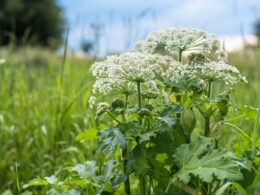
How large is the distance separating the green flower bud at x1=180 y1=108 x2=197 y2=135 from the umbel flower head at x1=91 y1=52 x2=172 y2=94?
0.13 metres

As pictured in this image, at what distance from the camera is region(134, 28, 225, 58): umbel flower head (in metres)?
1.77

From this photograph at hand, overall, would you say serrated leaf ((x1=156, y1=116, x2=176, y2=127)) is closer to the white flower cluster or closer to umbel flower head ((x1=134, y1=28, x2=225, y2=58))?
the white flower cluster

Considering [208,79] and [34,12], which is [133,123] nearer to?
[208,79]

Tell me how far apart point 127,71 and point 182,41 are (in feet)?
0.76

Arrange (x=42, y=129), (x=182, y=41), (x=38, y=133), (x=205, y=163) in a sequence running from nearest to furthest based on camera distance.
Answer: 1. (x=205, y=163)
2. (x=182, y=41)
3. (x=42, y=129)
4. (x=38, y=133)

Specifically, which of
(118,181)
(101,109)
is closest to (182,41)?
(101,109)

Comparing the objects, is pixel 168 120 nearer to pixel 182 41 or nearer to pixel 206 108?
pixel 206 108

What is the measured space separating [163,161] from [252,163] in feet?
1.02

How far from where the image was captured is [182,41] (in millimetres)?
1770

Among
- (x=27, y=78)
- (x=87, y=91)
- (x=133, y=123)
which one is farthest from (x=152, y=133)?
(x=27, y=78)

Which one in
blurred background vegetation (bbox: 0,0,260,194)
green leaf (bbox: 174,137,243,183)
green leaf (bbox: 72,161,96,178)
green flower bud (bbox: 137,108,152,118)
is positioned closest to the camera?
green leaf (bbox: 174,137,243,183)

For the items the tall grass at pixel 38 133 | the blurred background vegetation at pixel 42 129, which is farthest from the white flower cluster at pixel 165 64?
the tall grass at pixel 38 133

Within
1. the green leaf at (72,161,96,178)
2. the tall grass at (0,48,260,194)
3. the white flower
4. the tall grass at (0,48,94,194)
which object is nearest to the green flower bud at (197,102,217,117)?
the white flower

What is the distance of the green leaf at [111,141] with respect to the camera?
5.22ft
